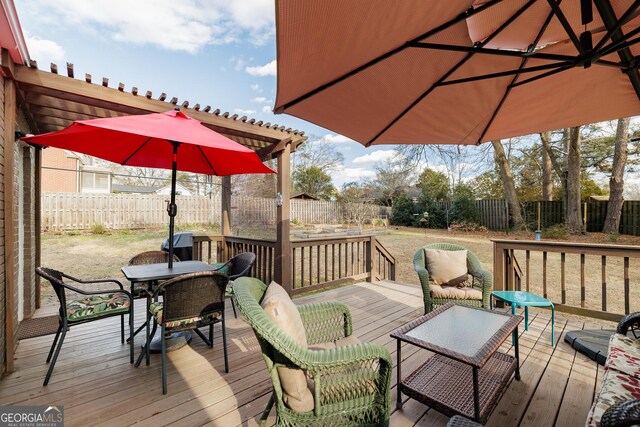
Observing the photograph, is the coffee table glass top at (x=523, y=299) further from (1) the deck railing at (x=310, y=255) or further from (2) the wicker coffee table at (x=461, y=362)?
(1) the deck railing at (x=310, y=255)

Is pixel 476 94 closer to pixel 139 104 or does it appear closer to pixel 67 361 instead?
pixel 139 104

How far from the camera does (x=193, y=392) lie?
2.05 meters

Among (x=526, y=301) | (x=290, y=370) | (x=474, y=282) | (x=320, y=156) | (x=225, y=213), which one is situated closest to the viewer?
(x=290, y=370)

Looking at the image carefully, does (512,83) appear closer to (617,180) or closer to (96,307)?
(96,307)

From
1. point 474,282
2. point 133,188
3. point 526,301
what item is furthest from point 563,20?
point 133,188

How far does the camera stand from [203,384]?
215 centimetres

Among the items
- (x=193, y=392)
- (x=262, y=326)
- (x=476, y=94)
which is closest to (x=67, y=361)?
(x=193, y=392)

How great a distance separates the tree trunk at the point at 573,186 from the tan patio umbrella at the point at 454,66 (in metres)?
9.27

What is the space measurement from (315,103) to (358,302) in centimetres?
292

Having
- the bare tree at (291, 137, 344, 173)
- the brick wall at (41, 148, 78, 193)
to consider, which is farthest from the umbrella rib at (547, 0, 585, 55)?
the bare tree at (291, 137, 344, 173)

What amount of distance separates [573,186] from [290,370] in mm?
12170

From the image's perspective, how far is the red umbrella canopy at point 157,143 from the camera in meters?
1.97

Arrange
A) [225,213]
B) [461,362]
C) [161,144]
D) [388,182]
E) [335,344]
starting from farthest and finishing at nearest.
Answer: [388,182], [225,213], [161,144], [335,344], [461,362]

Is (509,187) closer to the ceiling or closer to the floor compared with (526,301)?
closer to the ceiling
